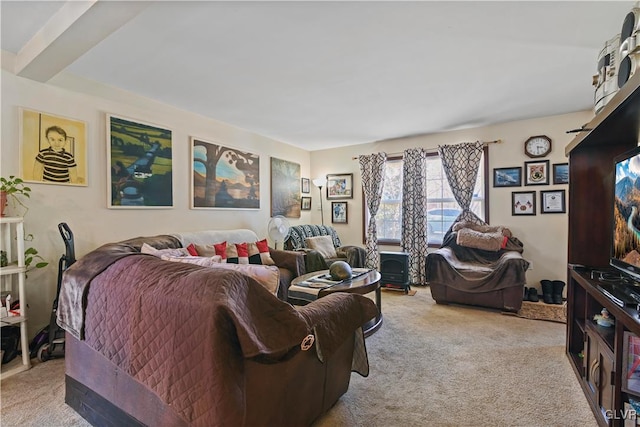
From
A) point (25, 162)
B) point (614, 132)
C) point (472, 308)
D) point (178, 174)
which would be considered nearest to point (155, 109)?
point (178, 174)

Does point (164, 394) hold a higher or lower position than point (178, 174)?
lower

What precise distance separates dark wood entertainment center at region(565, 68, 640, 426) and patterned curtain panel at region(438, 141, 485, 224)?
6.60ft

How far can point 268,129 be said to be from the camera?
4578mm

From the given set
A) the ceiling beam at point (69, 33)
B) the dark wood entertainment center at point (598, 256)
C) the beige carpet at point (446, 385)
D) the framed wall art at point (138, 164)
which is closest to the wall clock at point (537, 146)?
the dark wood entertainment center at point (598, 256)

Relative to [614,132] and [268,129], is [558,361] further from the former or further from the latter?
[268,129]

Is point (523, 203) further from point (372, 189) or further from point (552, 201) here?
point (372, 189)

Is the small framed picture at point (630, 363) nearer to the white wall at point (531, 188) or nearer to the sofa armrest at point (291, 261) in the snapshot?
the sofa armrest at point (291, 261)

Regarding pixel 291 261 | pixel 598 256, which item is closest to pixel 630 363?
pixel 598 256

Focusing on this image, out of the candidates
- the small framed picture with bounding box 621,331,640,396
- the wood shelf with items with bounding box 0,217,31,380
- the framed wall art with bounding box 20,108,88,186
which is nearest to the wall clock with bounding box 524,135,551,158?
the small framed picture with bounding box 621,331,640,396

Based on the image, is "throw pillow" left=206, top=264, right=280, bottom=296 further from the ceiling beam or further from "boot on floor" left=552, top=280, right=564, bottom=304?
"boot on floor" left=552, top=280, right=564, bottom=304

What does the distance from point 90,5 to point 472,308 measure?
14.3 feet

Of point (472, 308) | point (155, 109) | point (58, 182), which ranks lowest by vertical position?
point (472, 308)

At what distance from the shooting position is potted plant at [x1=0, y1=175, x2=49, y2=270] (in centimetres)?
222

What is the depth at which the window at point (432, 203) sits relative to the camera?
455 cm
